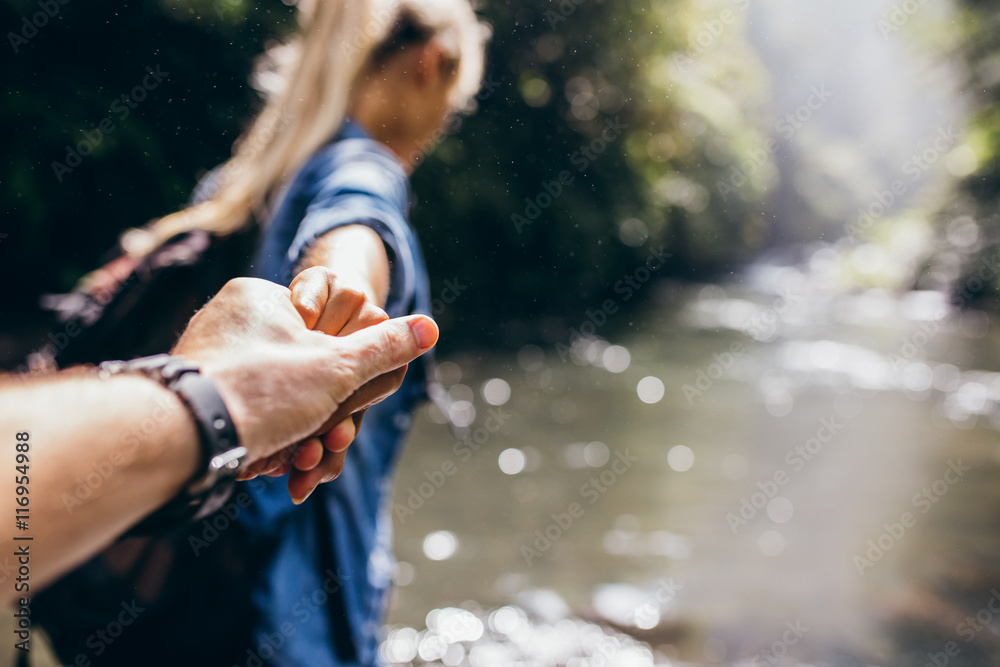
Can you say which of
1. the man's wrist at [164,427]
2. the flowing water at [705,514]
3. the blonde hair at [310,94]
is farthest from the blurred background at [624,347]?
the man's wrist at [164,427]

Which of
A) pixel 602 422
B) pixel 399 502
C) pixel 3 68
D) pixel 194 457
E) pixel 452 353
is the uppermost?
pixel 194 457

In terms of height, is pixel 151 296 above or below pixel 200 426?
below

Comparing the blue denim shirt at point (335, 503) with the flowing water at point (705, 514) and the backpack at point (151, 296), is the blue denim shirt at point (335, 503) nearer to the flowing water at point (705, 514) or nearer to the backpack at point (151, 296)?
the backpack at point (151, 296)

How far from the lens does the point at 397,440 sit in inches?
49.4

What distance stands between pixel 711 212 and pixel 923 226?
5.89 meters

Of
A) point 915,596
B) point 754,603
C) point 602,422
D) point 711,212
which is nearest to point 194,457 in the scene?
point 754,603

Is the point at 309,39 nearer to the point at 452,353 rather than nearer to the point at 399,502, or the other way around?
the point at 399,502

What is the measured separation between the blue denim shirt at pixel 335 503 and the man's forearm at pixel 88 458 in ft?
1.04

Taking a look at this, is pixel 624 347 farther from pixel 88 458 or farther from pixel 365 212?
pixel 88 458

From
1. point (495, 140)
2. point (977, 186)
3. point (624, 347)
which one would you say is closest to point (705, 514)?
point (495, 140)

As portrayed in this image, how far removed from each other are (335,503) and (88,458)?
0.67 m

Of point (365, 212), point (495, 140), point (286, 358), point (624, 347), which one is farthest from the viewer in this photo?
point (624, 347)

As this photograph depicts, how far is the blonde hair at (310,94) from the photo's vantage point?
1.04 meters

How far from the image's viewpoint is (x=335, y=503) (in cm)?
110
